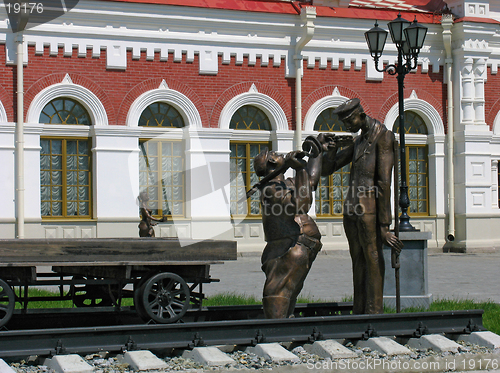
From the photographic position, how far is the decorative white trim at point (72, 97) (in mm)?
16766

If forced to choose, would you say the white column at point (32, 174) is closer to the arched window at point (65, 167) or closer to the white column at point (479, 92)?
the arched window at point (65, 167)

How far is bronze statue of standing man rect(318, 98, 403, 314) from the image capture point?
6820mm

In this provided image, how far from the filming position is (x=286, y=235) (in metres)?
6.58

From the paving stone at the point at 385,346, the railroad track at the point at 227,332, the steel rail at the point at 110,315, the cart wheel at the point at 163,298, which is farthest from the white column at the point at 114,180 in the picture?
the paving stone at the point at 385,346

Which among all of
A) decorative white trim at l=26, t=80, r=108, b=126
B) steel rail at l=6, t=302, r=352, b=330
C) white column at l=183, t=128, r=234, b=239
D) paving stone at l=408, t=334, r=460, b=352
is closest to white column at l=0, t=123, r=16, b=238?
decorative white trim at l=26, t=80, r=108, b=126

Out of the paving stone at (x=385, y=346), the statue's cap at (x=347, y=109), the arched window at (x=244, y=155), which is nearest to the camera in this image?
the paving stone at (x=385, y=346)

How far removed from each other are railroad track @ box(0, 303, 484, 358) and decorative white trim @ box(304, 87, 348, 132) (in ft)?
41.4

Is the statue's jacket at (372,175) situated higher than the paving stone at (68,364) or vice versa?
the statue's jacket at (372,175)

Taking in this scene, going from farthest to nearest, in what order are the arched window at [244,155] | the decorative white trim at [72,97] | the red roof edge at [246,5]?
the arched window at [244,155] < the red roof edge at [246,5] < the decorative white trim at [72,97]

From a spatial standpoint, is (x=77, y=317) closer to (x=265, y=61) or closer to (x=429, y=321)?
(x=429, y=321)

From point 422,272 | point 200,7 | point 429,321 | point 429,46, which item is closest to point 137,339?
point 429,321

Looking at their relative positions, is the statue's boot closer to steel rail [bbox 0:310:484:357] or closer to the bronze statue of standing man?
steel rail [bbox 0:310:484:357]

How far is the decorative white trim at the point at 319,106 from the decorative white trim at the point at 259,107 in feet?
2.00

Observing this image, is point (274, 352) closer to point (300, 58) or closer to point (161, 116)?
point (161, 116)
